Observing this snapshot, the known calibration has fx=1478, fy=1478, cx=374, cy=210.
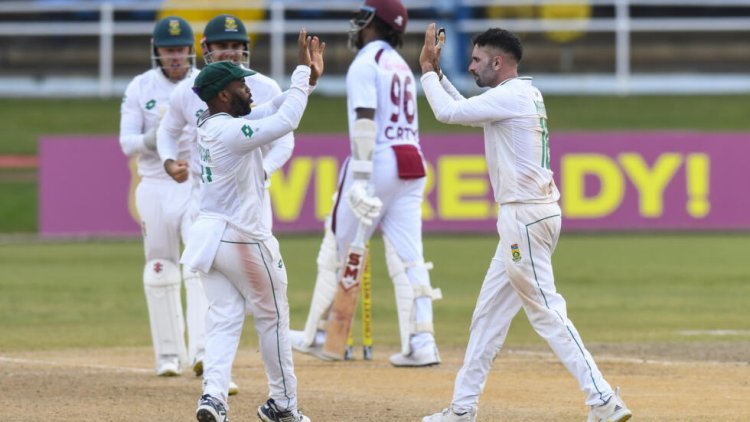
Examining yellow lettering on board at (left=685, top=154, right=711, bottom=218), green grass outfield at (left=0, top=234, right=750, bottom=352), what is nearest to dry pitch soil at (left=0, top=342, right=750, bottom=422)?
green grass outfield at (left=0, top=234, right=750, bottom=352)

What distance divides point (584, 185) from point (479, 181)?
1.70 metres

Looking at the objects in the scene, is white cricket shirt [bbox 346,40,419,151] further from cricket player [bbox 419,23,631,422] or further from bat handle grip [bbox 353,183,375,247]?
cricket player [bbox 419,23,631,422]

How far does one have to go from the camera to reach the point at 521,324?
14.0 meters

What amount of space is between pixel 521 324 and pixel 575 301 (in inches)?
55.2

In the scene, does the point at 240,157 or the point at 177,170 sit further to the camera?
the point at 177,170

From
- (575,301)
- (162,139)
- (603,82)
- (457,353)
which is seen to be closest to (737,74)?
(603,82)

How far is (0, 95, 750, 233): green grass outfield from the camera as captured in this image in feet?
96.1

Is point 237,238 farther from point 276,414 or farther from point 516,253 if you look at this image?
point 516,253

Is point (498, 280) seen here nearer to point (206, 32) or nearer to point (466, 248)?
point (206, 32)

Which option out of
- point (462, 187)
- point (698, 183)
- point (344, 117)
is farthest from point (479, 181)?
point (344, 117)

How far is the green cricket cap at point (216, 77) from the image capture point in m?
7.64

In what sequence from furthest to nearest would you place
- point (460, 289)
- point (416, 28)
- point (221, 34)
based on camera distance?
point (416, 28) → point (460, 289) → point (221, 34)

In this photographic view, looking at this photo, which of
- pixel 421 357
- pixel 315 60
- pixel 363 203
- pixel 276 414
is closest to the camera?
pixel 276 414

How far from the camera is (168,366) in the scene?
10102 mm
